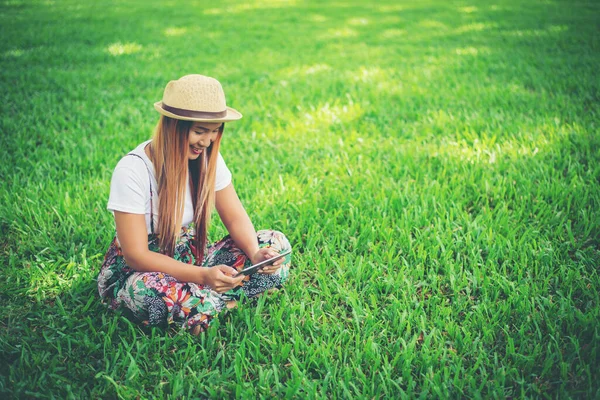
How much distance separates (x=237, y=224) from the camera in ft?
6.83

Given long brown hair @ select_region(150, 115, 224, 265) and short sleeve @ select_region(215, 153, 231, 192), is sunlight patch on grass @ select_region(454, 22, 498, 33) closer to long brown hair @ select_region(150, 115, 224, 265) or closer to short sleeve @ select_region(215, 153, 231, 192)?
short sleeve @ select_region(215, 153, 231, 192)

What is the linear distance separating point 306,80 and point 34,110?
10.4 ft

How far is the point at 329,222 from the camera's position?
264cm

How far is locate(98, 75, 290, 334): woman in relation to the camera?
171cm

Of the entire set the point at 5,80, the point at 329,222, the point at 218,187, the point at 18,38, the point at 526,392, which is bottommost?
the point at 526,392

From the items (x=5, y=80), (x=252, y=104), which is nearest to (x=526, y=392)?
(x=252, y=104)

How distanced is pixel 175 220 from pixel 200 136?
40 centimetres

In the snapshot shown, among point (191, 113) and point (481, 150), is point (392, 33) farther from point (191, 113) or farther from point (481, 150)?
point (191, 113)

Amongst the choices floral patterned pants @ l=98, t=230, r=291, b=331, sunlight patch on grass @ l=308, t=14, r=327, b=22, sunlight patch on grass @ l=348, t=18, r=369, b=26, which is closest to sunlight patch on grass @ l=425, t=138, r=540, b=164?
floral patterned pants @ l=98, t=230, r=291, b=331

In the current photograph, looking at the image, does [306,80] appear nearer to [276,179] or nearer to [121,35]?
[276,179]

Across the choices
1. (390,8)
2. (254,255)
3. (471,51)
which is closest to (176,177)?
(254,255)

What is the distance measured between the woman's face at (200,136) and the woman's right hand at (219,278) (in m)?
0.51

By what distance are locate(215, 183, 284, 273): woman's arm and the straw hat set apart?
0.49m

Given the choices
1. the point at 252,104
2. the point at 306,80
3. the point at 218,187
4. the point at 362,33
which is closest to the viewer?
the point at 218,187
